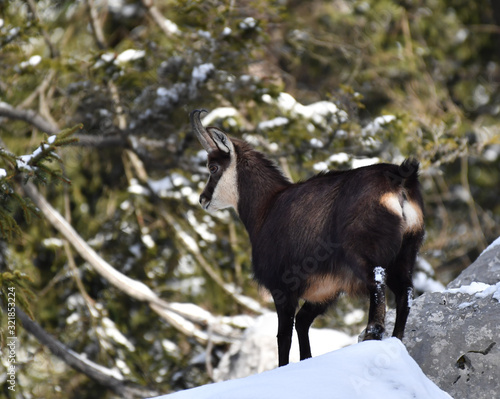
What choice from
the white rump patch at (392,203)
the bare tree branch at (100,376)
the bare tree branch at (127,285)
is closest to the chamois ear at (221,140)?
the white rump patch at (392,203)

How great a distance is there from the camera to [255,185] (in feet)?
19.1

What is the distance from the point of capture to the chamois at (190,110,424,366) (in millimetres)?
4570

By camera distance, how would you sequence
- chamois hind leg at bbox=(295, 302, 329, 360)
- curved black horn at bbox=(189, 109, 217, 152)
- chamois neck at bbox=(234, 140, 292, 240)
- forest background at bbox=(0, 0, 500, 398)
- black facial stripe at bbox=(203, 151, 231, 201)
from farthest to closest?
forest background at bbox=(0, 0, 500, 398)
black facial stripe at bbox=(203, 151, 231, 201)
curved black horn at bbox=(189, 109, 217, 152)
chamois neck at bbox=(234, 140, 292, 240)
chamois hind leg at bbox=(295, 302, 329, 360)

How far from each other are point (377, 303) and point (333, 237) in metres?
0.56

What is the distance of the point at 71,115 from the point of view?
991cm

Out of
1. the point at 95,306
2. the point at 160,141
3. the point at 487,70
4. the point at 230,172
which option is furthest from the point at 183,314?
the point at 487,70

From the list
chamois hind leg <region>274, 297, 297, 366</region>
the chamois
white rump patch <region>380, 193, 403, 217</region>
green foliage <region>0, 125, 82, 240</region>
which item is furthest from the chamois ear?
white rump patch <region>380, 193, 403, 217</region>

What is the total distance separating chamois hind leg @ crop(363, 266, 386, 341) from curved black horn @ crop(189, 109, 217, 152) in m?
2.05

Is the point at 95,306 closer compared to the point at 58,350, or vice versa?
the point at 58,350

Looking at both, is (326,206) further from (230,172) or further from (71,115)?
(71,115)

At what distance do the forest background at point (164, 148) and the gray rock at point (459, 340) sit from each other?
8.44 ft

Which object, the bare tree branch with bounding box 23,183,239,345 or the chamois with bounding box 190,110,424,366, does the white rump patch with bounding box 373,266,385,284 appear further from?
the bare tree branch with bounding box 23,183,239,345

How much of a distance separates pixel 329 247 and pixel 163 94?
4.58 metres

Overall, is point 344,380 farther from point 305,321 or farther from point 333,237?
point 305,321
